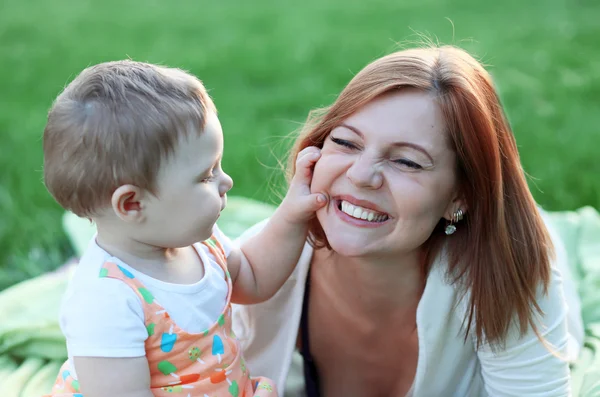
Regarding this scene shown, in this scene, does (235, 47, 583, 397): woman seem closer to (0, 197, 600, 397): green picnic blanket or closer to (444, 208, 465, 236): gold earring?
(444, 208, 465, 236): gold earring

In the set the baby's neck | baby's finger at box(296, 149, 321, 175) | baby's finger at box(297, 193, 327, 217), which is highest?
baby's finger at box(296, 149, 321, 175)

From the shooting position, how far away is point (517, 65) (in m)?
7.70

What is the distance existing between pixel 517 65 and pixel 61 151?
6.32 metres

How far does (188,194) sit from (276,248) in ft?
2.08

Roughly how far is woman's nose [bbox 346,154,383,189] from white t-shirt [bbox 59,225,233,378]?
0.57m

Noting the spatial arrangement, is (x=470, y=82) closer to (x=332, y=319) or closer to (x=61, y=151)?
(x=332, y=319)

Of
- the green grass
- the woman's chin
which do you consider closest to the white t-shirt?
the woman's chin

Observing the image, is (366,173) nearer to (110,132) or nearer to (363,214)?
(363,214)

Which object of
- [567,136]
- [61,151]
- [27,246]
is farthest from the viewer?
[567,136]

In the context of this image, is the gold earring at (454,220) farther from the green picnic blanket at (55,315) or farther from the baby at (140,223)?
the green picnic blanket at (55,315)

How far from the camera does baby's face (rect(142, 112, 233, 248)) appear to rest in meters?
2.14

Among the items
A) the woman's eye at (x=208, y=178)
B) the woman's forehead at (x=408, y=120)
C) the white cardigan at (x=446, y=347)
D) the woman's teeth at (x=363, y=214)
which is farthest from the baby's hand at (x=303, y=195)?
the woman's eye at (x=208, y=178)

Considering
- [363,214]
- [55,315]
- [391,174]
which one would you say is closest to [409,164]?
[391,174]

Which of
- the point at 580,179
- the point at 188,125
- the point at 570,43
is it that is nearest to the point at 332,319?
the point at 188,125
